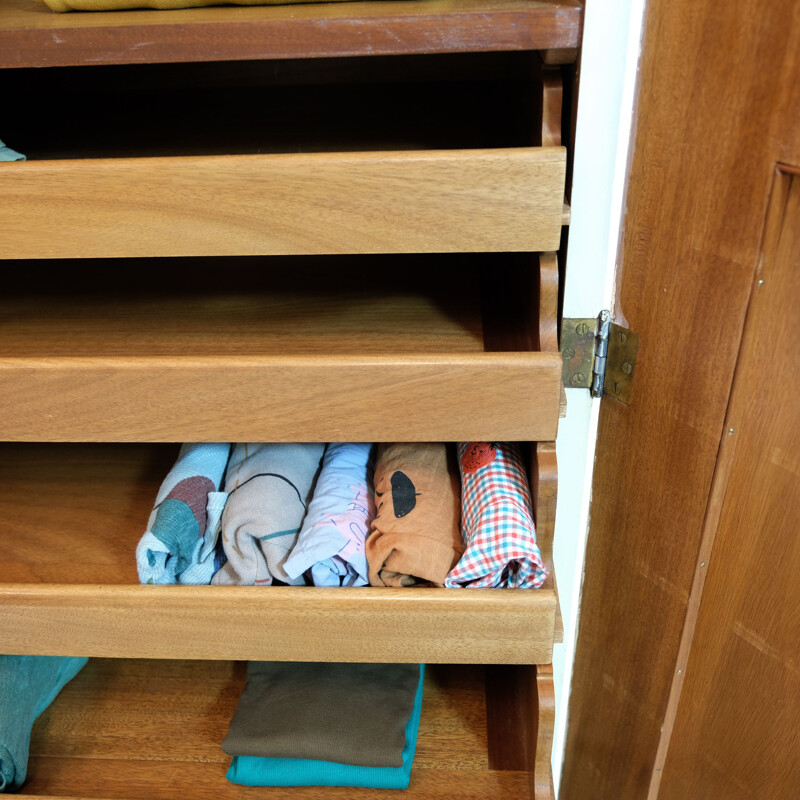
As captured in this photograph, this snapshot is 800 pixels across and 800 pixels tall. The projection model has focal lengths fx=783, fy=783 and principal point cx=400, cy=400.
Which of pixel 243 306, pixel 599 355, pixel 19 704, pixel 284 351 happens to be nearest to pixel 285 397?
pixel 284 351

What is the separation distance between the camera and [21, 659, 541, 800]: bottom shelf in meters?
0.92

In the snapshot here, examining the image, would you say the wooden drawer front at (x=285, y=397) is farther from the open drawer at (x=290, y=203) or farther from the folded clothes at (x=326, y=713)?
the folded clothes at (x=326, y=713)

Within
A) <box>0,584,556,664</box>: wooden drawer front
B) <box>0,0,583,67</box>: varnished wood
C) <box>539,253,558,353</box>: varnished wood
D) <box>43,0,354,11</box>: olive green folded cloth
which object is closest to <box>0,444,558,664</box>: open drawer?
<box>0,584,556,664</box>: wooden drawer front

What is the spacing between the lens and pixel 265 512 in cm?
77

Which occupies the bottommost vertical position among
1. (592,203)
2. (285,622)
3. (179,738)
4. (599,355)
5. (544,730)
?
(179,738)

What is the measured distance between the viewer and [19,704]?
0.91m

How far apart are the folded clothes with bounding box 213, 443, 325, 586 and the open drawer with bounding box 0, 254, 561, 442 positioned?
0.32ft

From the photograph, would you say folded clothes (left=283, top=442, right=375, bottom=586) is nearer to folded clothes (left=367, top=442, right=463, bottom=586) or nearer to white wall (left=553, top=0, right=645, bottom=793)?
folded clothes (left=367, top=442, right=463, bottom=586)

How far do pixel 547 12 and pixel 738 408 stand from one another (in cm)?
37

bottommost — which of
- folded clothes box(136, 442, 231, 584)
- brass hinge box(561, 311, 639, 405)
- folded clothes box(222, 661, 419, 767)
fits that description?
folded clothes box(222, 661, 419, 767)

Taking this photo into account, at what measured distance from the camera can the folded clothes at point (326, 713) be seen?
0.88m

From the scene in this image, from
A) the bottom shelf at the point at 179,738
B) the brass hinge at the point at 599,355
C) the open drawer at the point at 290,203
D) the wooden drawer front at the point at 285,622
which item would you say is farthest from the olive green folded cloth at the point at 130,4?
the bottom shelf at the point at 179,738

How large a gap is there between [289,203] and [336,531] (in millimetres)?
308

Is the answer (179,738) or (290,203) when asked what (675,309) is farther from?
(179,738)
